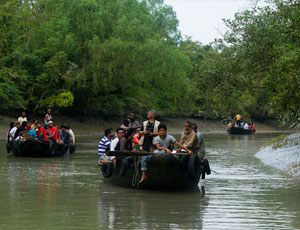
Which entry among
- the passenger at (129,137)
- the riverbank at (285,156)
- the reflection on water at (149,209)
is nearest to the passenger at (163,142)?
the reflection on water at (149,209)

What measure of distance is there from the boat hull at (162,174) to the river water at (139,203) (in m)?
0.22

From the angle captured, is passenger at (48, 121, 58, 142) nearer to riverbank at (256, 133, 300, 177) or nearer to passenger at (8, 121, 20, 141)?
passenger at (8, 121, 20, 141)

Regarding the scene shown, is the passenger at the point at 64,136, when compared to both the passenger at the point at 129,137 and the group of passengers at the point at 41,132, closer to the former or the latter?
the group of passengers at the point at 41,132

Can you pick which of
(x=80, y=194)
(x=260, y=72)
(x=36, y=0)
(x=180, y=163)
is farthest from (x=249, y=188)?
(x=36, y=0)

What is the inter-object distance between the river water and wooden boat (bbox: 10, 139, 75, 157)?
4.07 meters

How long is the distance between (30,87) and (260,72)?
2443 cm

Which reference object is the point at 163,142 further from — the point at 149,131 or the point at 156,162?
the point at 156,162

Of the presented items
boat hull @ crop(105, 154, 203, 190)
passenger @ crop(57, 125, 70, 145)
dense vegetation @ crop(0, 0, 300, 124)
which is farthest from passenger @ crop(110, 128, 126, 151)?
dense vegetation @ crop(0, 0, 300, 124)

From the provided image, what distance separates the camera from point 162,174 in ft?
42.8

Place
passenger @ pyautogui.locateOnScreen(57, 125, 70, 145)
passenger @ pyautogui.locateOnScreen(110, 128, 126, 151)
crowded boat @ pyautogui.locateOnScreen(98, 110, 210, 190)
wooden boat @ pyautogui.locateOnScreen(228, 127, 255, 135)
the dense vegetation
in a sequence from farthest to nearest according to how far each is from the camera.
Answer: wooden boat @ pyautogui.locateOnScreen(228, 127, 255, 135)
the dense vegetation
passenger @ pyautogui.locateOnScreen(57, 125, 70, 145)
passenger @ pyautogui.locateOnScreen(110, 128, 126, 151)
crowded boat @ pyautogui.locateOnScreen(98, 110, 210, 190)

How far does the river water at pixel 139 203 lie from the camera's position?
9516mm

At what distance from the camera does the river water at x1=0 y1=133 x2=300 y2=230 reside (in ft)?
31.2

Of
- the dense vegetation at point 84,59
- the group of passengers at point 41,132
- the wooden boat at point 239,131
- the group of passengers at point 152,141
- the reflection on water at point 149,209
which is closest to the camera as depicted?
the reflection on water at point 149,209

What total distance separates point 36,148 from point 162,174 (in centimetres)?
1078
